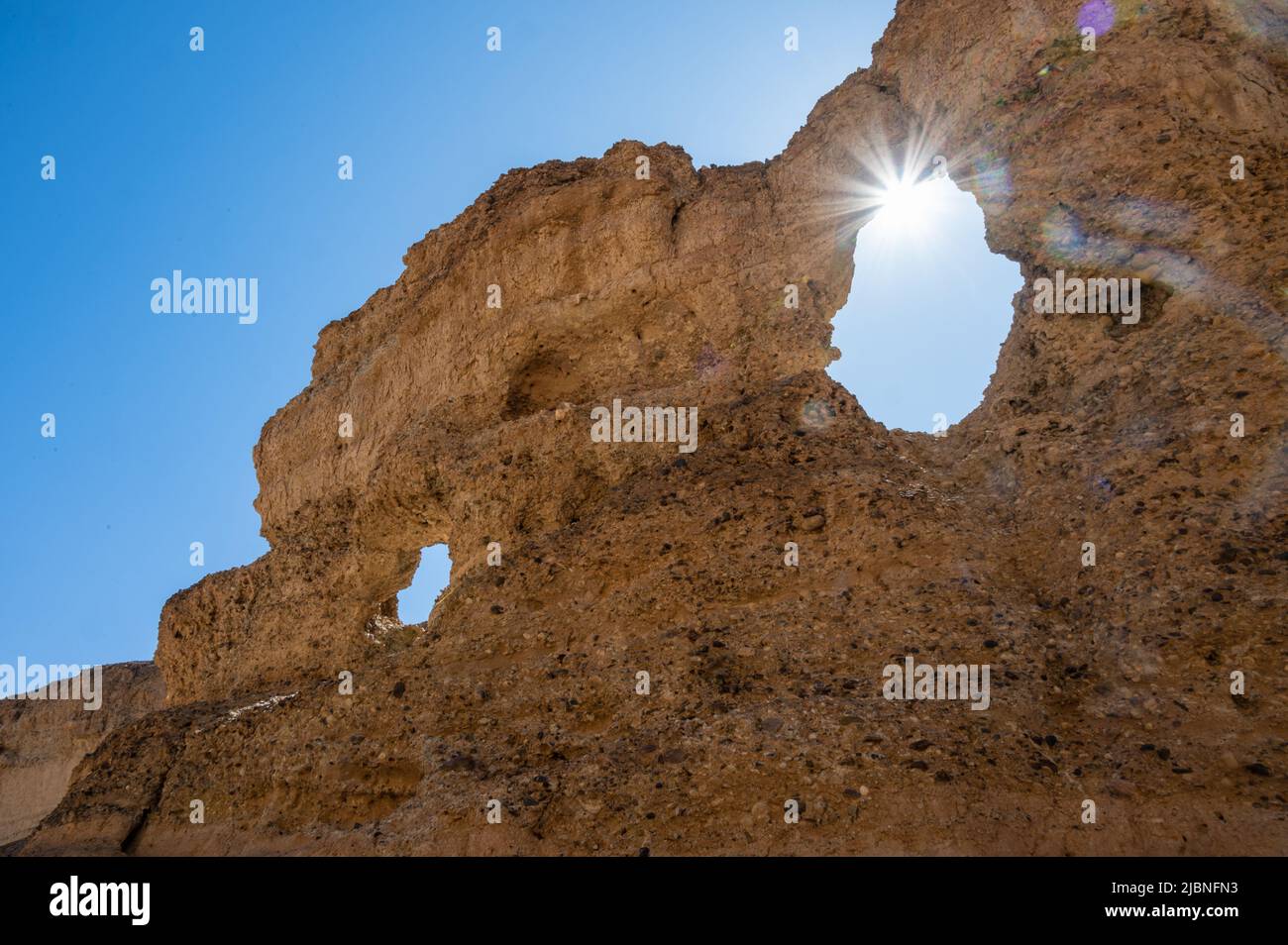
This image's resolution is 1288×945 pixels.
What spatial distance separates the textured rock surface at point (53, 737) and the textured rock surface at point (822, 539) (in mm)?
14098

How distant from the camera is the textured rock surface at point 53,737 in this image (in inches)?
925

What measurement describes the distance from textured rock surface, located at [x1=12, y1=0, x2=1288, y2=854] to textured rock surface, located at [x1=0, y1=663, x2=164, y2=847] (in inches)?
555

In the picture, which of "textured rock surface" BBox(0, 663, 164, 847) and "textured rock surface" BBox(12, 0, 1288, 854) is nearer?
"textured rock surface" BBox(12, 0, 1288, 854)

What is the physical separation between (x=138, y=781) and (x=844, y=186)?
33.5 feet

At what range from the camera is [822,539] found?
752cm

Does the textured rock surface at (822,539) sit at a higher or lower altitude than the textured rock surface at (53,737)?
higher

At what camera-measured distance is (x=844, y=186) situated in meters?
10.5

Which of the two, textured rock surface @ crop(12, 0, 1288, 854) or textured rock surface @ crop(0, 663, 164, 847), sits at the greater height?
textured rock surface @ crop(12, 0, 1288, 854)

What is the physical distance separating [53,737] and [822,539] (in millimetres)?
25466

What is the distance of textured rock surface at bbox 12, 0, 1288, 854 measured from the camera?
560 centimetres

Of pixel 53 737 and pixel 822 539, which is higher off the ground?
pixel 822 539

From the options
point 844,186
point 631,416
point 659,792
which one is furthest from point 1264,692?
point 844,186

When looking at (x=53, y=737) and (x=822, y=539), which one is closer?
(x=822, y=539)
